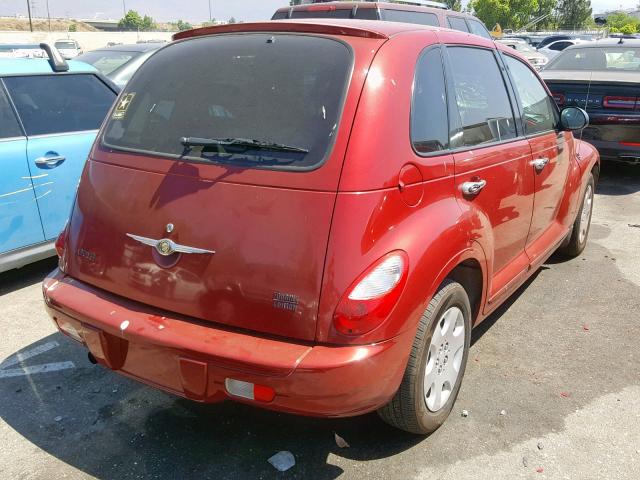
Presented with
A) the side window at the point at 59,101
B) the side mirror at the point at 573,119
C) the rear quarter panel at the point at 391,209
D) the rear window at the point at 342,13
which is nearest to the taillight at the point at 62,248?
the rear quarter panel at the point at 391,209

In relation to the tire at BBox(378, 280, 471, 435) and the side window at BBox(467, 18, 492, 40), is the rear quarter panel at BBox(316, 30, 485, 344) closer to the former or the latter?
the tire at BBox(378, 280, 471, 435)

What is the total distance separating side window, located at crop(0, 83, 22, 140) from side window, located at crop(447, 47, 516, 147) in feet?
10.5

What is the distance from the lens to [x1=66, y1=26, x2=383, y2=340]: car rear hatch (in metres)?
2.25

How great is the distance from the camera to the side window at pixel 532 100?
12.4 feet

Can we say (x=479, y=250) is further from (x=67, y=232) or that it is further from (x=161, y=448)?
(x=67, y=232)

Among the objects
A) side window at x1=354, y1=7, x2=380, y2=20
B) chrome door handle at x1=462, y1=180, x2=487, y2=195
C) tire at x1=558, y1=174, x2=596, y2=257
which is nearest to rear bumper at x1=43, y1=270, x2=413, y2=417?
chrome door handle at x1=462, y1=180, x2=487, y2=195

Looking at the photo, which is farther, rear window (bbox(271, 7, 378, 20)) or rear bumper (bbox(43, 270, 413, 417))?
rear window (bbox(271, 7, 378, 20))

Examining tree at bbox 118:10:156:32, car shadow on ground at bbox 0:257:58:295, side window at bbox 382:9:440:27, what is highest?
side window at bbox 382:9:440:27

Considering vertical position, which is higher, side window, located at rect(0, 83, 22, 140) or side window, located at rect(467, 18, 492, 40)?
side window, located at rect(467, 18, 492, 40)

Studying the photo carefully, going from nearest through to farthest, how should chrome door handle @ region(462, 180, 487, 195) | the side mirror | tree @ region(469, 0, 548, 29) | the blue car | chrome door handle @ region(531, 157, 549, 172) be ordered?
chrome door handle @ region(462, 180, 487, 195) < chrome door handle @ region(531, 157, 549, 172) < the side mirror < the blue car < tree @ region(469, 0, 548, 29)

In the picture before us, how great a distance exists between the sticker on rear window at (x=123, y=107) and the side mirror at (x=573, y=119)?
2.86 m

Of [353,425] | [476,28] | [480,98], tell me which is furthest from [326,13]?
[353,425]

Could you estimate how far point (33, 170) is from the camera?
14.5ft

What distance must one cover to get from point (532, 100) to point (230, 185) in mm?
2449
